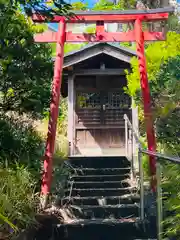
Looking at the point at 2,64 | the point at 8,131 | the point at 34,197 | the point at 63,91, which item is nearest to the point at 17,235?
the point at 34,197

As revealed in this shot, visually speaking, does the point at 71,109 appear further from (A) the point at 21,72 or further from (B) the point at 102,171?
(A) the point at 21,72

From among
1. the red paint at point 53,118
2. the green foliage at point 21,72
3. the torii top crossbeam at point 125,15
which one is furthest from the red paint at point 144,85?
the green foliage at point 21,72

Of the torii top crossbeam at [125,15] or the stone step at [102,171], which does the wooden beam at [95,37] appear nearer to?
the torii top crossbeam at [125,15]

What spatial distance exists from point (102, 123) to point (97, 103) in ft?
2.54

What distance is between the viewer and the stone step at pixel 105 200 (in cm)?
571

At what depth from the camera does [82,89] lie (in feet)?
36.7

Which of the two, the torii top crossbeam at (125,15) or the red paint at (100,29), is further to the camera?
the red paint at (100,29)

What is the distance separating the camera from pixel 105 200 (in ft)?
18.9

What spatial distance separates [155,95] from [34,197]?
4196mm

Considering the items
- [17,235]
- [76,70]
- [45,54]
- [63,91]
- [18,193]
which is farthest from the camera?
[63,91]

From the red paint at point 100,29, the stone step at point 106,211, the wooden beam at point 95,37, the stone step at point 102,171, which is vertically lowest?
the stone step at point 106,211

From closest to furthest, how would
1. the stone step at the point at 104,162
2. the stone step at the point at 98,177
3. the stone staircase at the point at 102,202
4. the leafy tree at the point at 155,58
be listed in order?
the stone staircase at the point at 102,202, the stone step at the point at 98,177, the stone step at the point at 104,162, the leafy tree at the point at 155,58

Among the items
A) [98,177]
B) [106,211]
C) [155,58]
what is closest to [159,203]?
[106,211]

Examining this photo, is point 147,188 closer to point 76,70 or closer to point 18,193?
point 18,193
